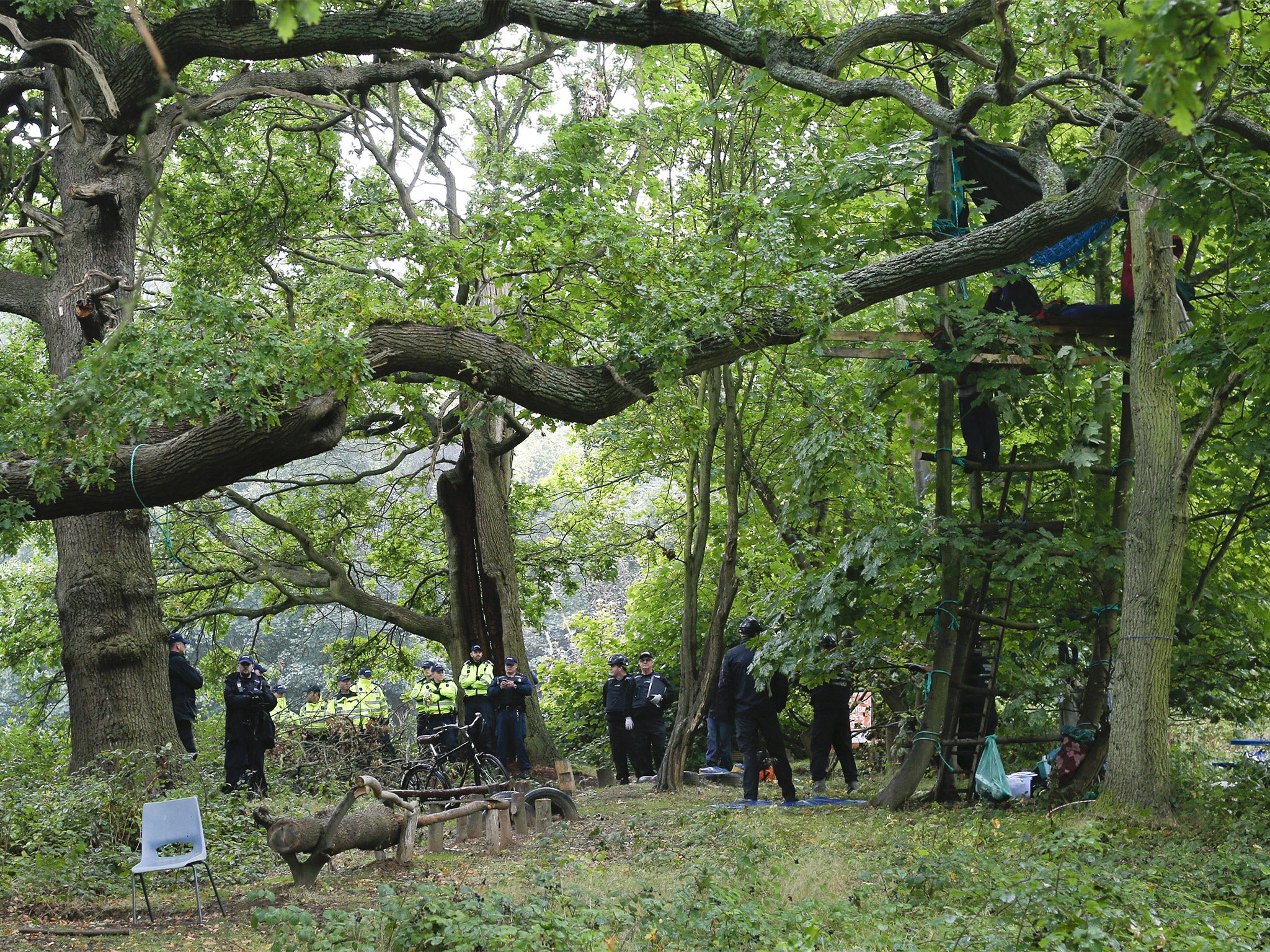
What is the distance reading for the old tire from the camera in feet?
35.6

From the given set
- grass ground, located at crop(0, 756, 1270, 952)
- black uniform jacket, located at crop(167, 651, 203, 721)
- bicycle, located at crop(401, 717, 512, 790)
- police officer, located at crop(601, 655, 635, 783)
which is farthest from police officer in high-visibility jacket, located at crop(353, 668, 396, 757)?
grass ground, located at crop(0, 756, 1270, 952)

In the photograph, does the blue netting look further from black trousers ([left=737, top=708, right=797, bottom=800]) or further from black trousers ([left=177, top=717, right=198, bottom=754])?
black trousers ([left=177, top=717, right=198, bottom=754])

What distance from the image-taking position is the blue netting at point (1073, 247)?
10.2 metres

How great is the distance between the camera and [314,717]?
1530cm

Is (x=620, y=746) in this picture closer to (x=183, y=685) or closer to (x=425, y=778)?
(x=425, y=778)

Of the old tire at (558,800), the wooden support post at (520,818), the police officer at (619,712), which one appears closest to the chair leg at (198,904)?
the wooden support post at (520,818)

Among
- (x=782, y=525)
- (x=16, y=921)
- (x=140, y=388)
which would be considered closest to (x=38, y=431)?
(x=140, y=388)

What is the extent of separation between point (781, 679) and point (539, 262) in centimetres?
502

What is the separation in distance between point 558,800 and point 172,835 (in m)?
4.27

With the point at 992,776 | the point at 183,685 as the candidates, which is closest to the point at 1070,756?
the point at 992,776

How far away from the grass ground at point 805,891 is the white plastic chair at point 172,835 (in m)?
0.26

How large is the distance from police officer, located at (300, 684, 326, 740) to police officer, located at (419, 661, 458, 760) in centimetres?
148

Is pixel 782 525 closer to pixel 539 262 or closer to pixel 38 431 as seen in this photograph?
pixel 539 262

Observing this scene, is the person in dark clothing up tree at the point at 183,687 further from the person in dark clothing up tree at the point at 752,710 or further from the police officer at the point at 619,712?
the person in dark clothing up tree at the point at 752,710
